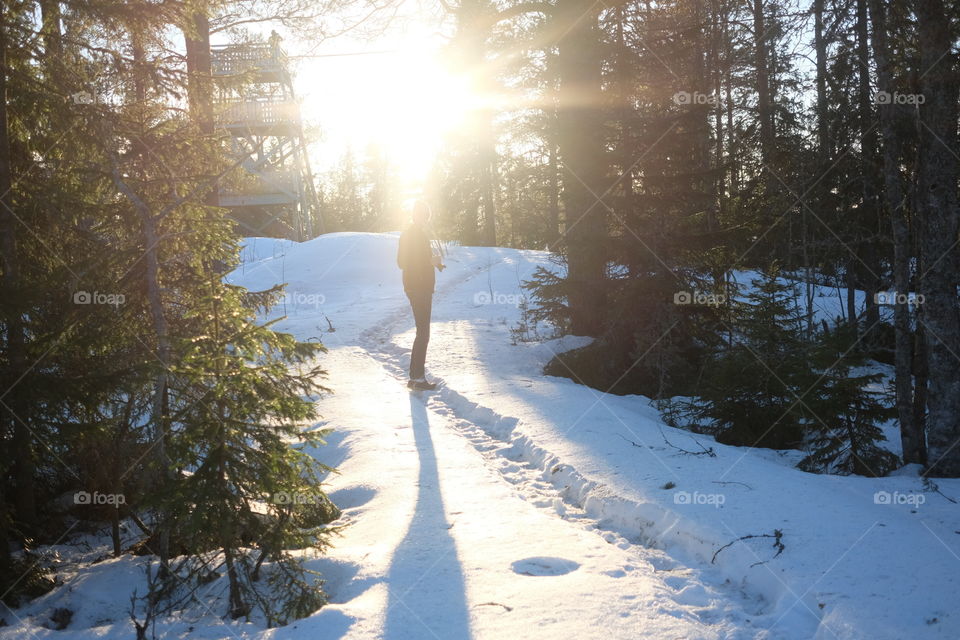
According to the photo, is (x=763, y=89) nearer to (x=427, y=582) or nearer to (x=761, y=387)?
(x=761, y=387)

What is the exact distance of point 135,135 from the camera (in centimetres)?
510

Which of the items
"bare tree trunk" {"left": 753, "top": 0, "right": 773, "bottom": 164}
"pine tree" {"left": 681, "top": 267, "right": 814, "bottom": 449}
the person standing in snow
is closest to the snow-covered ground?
"pine tree" {"left": 681, "top": 267, "right": 814, "bottom": 449}

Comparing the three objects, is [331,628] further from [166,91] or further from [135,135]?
[166,91]

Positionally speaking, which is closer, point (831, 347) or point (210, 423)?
point (210, 423)

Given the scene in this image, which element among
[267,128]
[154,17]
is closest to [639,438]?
[154,17]

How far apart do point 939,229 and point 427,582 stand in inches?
220

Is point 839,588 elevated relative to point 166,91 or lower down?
lower down

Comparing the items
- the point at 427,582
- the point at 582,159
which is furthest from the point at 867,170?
the point at 427,582

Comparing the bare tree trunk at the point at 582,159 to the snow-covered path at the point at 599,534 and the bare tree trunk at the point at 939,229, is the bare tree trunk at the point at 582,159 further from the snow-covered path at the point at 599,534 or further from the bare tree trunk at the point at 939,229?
the bare tree trunk at the point at 939,229

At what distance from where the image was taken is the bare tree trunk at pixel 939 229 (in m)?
6.09

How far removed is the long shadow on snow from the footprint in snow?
1.21 ft

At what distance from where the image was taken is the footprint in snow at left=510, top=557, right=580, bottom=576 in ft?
12.9

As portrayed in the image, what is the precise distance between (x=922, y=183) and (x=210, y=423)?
647cm

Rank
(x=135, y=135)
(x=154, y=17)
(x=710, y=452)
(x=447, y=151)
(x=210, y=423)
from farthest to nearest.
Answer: (x=447, y=151)
(x=710, y=452)
(x=154, y=17)
(x=135, y=135)
(x=210, y=423)
